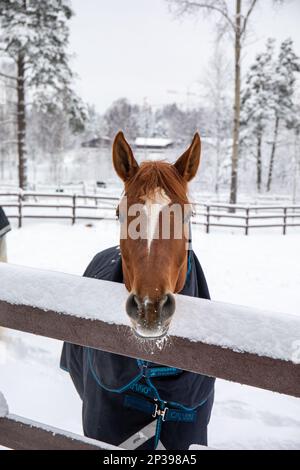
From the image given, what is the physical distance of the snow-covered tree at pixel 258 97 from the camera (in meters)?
25.7

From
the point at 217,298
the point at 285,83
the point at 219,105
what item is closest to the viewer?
the point at 217,298

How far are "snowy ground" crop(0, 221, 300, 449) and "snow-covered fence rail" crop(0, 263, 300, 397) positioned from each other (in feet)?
7.33

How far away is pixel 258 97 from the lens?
25.8 metres

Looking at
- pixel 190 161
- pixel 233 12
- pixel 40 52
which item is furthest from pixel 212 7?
pixel 190 161

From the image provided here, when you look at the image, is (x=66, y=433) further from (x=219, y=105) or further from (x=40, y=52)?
(x=219, y=105)

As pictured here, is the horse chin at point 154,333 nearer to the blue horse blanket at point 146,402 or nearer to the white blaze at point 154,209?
the white blaze at point 154,209

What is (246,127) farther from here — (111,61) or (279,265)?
(111,61)

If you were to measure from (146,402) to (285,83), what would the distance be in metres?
28.5

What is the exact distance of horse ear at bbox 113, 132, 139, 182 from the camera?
1.77 meters

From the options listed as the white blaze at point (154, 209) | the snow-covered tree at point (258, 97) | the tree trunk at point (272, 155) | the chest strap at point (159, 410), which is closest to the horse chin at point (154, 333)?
the white blaze at point (154, 209)

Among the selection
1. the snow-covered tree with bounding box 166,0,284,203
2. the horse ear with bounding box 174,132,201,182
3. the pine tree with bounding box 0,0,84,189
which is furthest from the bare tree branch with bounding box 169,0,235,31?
the horse ear with bounding box 174,132,201,182

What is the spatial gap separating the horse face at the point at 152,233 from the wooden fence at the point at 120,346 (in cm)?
7

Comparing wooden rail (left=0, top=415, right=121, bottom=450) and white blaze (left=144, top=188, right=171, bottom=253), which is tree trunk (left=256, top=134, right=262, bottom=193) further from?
wooden rail (left=0, top=415, right=121, bottom=450)

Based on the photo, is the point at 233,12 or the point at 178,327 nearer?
the point at 178,327
